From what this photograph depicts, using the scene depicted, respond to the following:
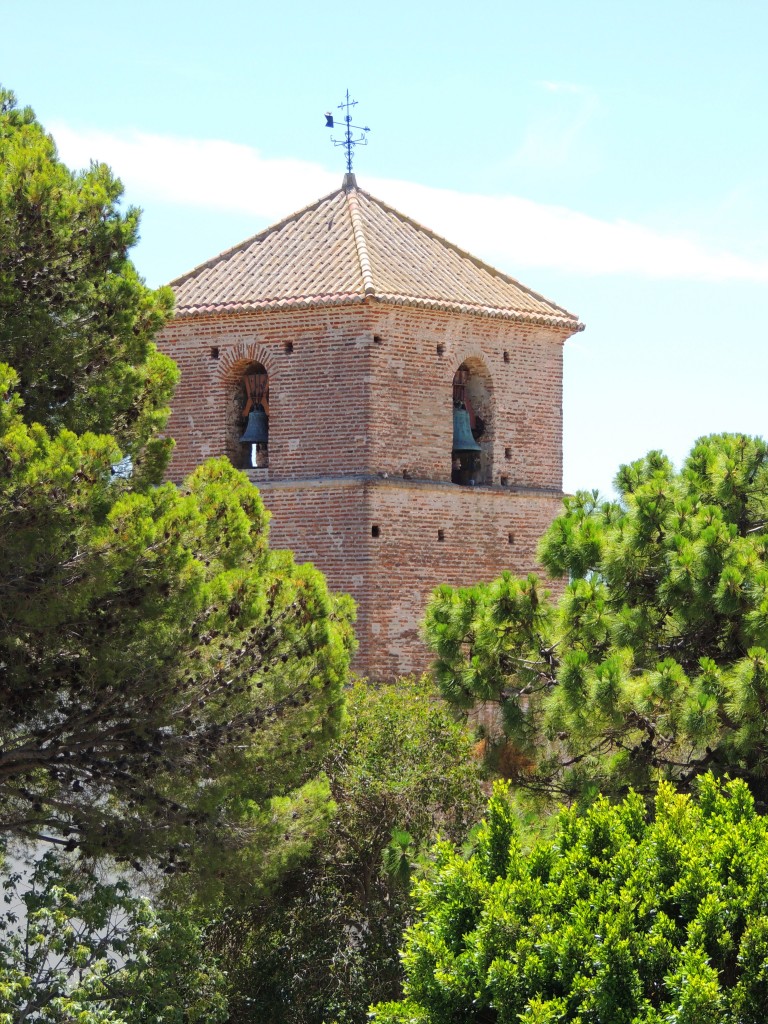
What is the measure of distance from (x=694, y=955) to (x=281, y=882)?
6.68m

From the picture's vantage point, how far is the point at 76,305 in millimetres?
11523

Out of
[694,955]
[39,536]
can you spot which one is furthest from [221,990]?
[694,955]

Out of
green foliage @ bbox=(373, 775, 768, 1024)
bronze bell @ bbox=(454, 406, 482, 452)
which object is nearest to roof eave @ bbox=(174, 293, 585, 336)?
bronze bell @ bbox=(454, 406, 482, 452)

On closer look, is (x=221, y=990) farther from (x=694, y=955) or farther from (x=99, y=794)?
(x=694, y=955)

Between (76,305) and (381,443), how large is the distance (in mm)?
8667

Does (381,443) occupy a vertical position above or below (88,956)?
above

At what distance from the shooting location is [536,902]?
9.23 metres

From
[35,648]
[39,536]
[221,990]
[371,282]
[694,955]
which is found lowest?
[221,990]

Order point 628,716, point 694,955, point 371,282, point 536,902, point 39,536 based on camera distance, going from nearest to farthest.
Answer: point 694,955 < point 536,902 < point 39,536 < point 628,716 < point 371,282

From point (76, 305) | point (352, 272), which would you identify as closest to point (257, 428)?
point (352, 272)

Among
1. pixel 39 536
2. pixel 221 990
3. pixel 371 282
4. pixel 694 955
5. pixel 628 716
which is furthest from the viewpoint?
pixel 371 282

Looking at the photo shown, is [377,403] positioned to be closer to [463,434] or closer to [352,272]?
[463,434]

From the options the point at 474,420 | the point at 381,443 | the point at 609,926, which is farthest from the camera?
the point at 474,420

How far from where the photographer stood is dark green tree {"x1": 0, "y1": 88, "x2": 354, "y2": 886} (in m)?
10.5
